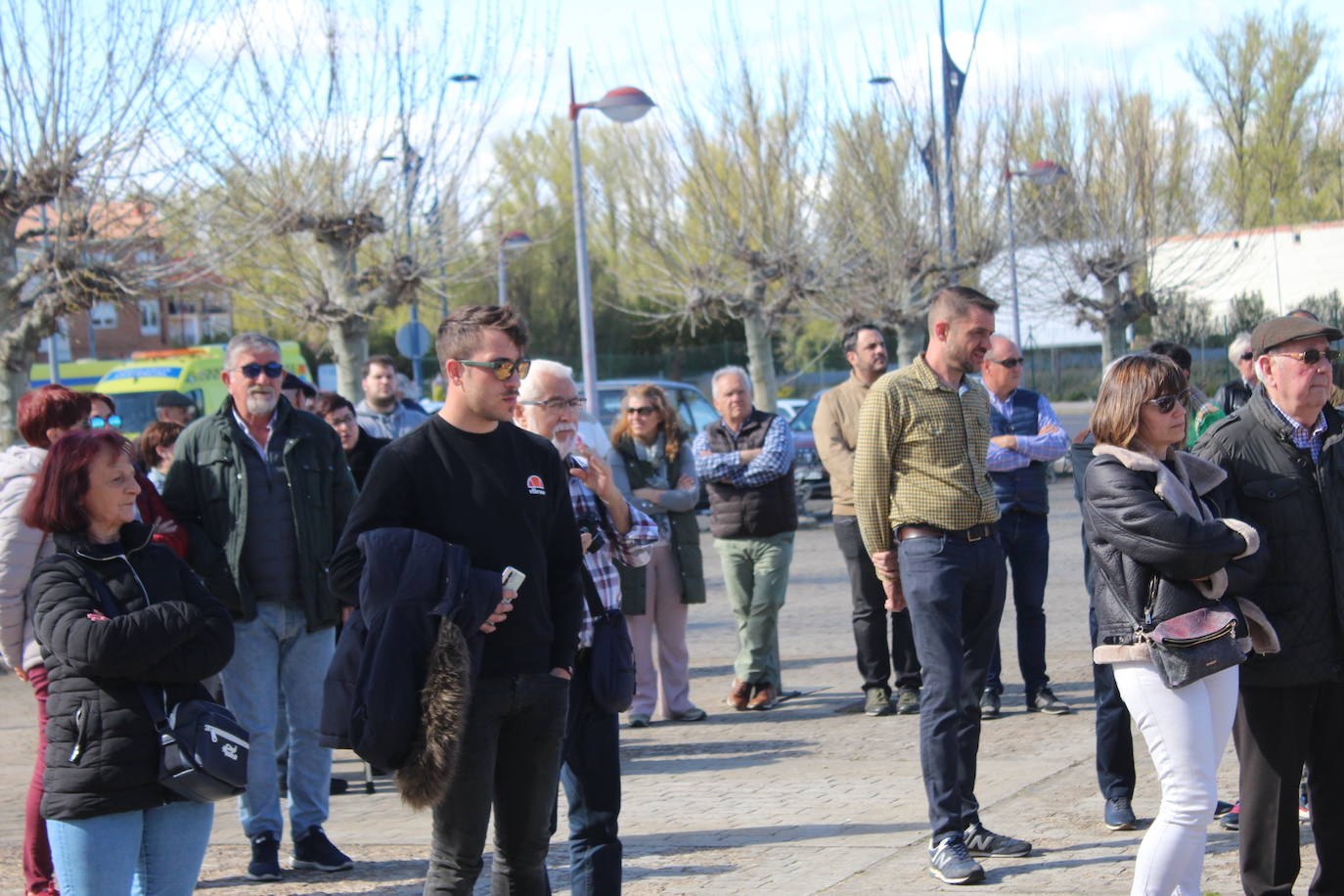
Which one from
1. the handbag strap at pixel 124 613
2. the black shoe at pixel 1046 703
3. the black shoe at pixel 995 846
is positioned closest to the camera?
the handbag strap at pixel 124 613

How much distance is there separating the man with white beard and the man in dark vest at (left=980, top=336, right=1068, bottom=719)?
11.6 ft

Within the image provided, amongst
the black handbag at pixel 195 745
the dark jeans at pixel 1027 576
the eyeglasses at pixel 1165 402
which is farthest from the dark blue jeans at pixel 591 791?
the dark jeans at pixel 1027 576

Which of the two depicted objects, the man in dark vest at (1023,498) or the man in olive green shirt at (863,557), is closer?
the man in dark vest at (1023,498)

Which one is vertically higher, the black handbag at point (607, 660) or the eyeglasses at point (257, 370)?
the eyeglasses at point (257, 370)

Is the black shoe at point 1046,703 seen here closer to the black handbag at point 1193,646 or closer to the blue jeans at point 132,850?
the black handbag at point 1193,646

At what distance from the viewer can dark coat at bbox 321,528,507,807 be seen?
3844 mm

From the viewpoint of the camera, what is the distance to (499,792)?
4.21m

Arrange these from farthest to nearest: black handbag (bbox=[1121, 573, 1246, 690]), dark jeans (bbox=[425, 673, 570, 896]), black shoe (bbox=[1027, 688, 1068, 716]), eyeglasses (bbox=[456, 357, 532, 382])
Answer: black shoe (bbox=[1027, 688, 1068, 716]), black handbag (bbox=[1121, 573, 1246, 690]), eyeglasses (bbox=[456, 357, 532, 382]), dark jeans (bbox=[425, 673, 570, 896])

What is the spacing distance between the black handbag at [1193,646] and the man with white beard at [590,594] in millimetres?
1715

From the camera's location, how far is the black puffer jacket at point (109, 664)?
4.18 meters

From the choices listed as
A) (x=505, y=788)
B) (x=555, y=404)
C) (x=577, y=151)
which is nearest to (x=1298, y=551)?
(x=555, y=404)

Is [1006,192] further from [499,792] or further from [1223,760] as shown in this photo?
[499,792]

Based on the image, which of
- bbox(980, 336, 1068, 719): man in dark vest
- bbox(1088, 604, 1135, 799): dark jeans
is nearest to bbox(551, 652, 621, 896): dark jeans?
bbox(1088, 604, 1135, 799): dark jeans

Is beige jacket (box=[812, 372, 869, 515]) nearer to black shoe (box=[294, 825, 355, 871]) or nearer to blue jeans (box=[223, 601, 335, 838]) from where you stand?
blue jeans (box=[223, 601, 335, 838])
